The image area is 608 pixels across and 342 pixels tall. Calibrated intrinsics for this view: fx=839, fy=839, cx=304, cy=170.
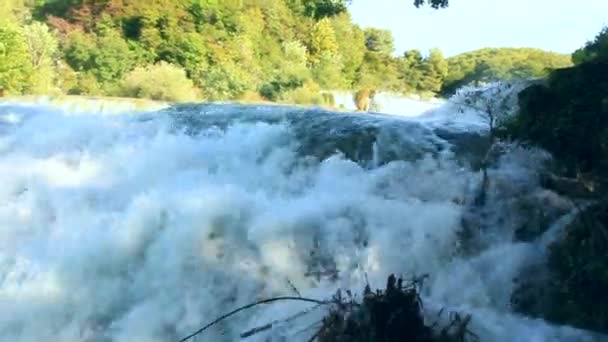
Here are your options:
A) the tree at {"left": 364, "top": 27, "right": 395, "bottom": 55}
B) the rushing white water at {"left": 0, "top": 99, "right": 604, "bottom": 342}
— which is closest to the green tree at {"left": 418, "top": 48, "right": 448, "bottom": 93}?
the tree at {"left": 364, "top": 27, "right": 395, "bottom": 55}

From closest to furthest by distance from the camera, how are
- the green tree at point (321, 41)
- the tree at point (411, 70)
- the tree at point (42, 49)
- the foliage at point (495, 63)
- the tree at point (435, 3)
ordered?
the tree at point (435, 3), the tree at point (42, 49), the green tree at point (321, 41), the tree at point (411, 70), the foliage at point (495, 63)

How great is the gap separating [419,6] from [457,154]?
4.92 ft

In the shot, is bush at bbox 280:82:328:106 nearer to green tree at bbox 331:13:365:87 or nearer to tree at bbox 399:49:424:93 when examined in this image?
green tree at bbox 331:13:365:87

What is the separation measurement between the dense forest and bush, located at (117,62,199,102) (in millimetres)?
39

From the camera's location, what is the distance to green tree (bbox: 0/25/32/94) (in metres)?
25.0

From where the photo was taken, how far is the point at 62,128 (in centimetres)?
1045

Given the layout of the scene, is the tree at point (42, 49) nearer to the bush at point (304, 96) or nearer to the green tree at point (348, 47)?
the bush at point (304, 96)

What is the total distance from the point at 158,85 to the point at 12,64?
449 cm

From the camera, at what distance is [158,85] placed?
88.8 ft

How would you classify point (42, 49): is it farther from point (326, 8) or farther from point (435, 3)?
point (435, 3)

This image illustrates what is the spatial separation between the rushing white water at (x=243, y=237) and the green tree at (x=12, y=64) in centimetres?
1742

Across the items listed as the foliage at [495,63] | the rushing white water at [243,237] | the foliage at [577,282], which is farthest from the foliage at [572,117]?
the foliage at [495,63]

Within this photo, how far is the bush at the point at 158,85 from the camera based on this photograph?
1062 inches

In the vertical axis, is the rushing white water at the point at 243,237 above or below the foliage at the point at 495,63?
above
